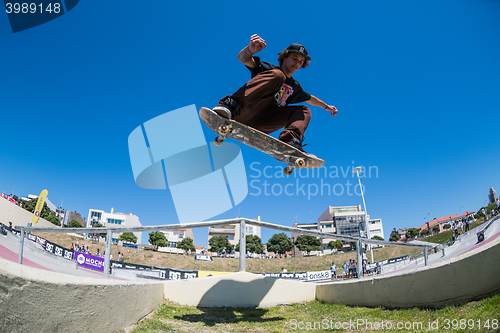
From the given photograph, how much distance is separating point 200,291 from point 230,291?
489 millimetres

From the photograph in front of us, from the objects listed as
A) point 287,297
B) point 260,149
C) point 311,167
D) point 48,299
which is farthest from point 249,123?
point 48,299

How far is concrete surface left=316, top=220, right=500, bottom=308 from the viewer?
275 centimetres

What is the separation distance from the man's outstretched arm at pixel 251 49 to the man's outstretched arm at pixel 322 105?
175 centimetres

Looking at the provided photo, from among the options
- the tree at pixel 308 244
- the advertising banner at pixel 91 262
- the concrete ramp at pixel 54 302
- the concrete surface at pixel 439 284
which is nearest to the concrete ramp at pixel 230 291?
the concrete surface at pixel 439 284

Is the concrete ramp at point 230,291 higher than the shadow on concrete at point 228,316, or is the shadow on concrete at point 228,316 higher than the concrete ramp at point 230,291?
the concrete ramp at point 230,291

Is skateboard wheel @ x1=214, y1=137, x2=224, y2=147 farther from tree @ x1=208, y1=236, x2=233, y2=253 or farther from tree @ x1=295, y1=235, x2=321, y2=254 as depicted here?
tree @ x1=208, y1=236, x2=233, y2=253

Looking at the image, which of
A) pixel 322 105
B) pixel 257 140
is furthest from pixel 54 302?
pixel 322 105

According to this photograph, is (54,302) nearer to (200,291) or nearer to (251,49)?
(200,291)

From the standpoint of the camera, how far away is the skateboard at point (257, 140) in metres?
4.95

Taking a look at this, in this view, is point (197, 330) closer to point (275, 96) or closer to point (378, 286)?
point (378, 286)

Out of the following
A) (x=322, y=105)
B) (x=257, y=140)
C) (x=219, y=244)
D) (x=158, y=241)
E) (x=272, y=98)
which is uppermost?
(x=322, y=105)

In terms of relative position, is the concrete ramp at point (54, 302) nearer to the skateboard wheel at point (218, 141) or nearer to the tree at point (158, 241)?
the skateboard wheel at point (218, 141)

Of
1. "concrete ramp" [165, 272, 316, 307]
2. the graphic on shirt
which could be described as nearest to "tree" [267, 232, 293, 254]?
"concrete ramp" [165, 272, 316, 307]

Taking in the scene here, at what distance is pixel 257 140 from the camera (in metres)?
5.21
